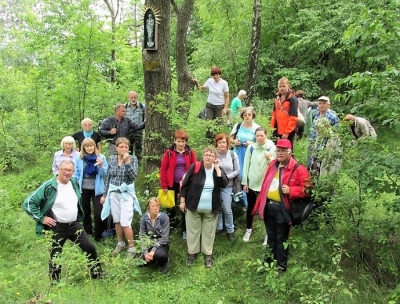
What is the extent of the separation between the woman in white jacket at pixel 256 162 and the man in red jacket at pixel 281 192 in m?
0.60

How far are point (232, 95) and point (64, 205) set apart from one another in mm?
10615

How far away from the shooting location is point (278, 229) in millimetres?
4781

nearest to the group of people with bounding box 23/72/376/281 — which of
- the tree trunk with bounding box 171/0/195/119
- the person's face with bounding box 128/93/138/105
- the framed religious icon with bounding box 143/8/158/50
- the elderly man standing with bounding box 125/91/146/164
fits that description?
the elderly man standing with bounding box 125/91/146/164

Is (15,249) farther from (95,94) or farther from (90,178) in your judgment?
(95,94)

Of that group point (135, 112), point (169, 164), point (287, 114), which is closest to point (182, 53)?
point (135, 112)

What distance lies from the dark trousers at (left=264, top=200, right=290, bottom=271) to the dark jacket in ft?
2.58

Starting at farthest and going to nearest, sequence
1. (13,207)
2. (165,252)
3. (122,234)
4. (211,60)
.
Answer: (211,60)
(13,207)
(122,234)
(165,252)

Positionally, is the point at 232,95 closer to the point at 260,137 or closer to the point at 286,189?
the point at 260,137

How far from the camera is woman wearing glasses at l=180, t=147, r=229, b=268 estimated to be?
5234 mm

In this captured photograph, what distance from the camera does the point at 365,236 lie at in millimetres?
4676

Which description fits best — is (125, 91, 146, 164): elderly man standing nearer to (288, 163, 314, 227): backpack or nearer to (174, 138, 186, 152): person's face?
(174, 138, 186, 152): person's face

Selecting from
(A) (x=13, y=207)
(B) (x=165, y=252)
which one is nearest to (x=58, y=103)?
(A) (x=13, y=207)

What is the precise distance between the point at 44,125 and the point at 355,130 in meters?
8.24

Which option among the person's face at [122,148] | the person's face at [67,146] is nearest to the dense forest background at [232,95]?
the person's face at [122,148]
